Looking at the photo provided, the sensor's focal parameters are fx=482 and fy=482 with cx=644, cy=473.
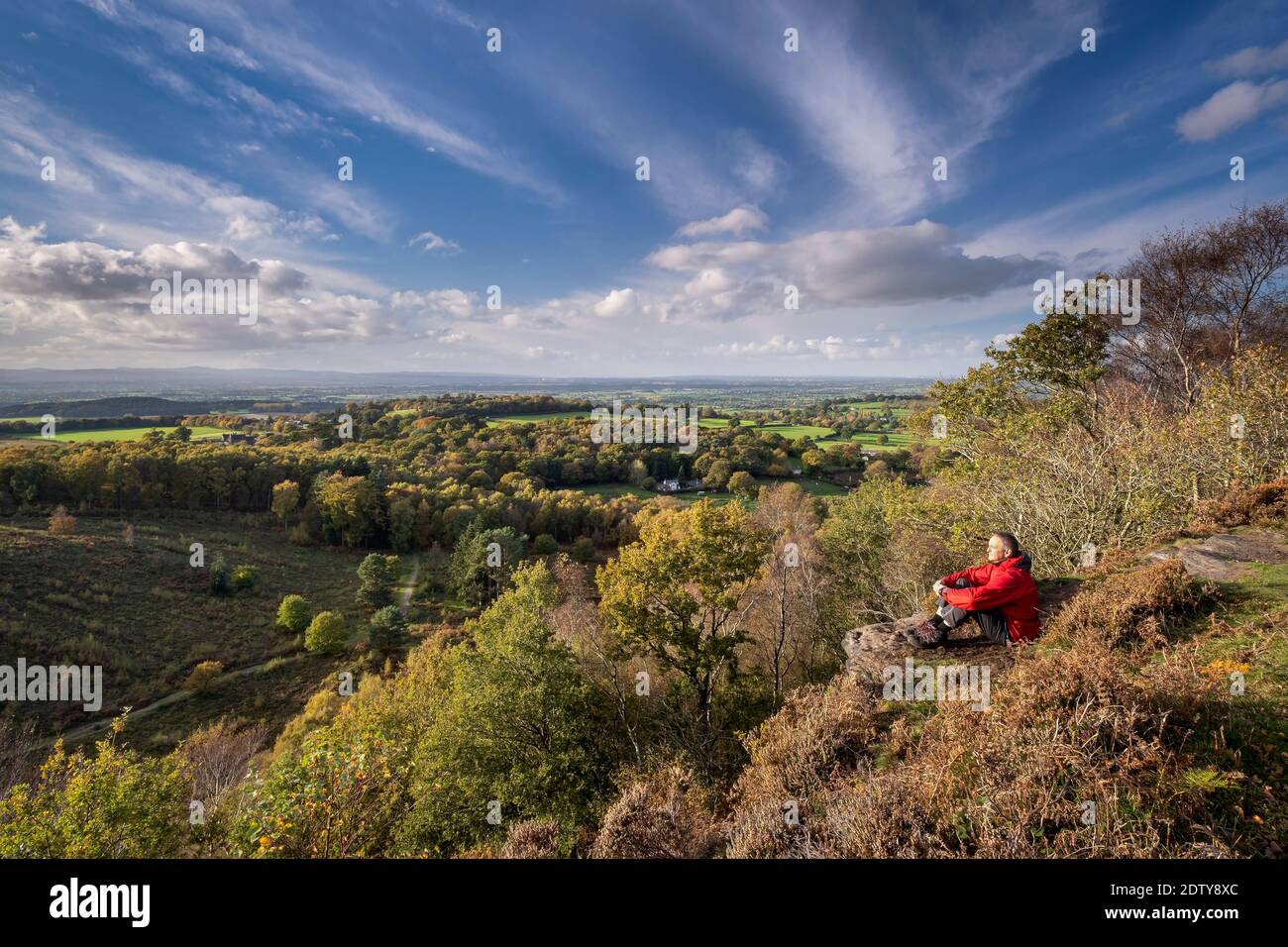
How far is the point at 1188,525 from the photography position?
959 cm

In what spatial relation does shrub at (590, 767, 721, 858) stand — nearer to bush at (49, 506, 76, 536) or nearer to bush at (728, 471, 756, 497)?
bush at (728, 471, 756, 497)

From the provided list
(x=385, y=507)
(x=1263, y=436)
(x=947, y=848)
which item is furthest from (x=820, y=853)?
(x=385, y=507)

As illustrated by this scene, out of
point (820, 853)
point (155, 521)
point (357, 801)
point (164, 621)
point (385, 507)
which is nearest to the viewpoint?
point (820, 853)

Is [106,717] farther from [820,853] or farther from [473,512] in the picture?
[820,853]

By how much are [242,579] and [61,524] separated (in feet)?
68.4

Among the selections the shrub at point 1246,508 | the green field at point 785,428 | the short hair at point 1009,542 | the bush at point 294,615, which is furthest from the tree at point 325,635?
the green field at point 785,428

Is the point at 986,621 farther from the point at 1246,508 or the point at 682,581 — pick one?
the point at 1246,508

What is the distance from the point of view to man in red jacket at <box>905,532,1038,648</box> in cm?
687

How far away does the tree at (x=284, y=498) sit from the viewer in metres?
59.2

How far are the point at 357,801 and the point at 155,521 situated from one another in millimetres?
68474

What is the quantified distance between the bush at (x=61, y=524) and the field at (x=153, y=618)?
91 centimetres

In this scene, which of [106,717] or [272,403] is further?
[272,403]

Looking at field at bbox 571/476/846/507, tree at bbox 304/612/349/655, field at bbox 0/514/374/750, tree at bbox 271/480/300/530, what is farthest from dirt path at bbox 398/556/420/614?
field at bbox 571/476/846/507

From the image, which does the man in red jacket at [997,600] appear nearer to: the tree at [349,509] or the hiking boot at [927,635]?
the hiking boot at [927,635]
